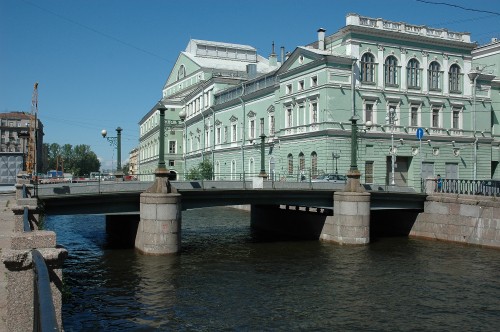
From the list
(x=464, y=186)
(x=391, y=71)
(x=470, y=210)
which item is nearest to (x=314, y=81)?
(x=391, y=71)

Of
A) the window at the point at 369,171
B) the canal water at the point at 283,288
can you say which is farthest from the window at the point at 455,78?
the canal water at the point at 283,288

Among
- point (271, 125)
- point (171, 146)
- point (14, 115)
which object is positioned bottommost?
point (171, 146)

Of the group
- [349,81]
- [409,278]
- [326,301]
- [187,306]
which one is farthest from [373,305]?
[349,81]

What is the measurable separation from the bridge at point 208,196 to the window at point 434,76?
1963 centimetres

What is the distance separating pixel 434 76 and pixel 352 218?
26.6 metres

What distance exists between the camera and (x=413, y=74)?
1939 inches

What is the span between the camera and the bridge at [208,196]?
79.5 ft

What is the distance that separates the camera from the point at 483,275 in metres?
21.1

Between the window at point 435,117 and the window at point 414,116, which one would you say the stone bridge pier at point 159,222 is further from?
the window at point 435,117

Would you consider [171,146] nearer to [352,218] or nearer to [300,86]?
[300,86]

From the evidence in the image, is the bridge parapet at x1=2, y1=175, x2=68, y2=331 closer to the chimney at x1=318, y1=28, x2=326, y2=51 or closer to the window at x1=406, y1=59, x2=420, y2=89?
the chimney at x1=318, y1=28, x2=326, y2=51

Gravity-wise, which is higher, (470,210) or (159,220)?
(470,210)

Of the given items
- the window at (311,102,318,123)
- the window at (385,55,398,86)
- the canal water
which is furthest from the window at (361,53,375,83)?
the canal water

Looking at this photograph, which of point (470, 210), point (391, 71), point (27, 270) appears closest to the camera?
point (27, 270)
